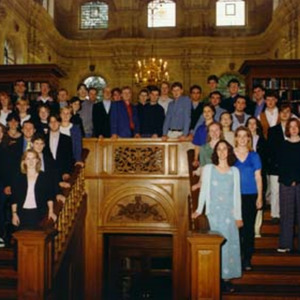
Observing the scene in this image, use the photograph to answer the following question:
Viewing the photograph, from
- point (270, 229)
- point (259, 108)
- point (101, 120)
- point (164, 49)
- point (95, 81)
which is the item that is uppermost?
point (164, 49)

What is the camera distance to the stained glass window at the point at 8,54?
632 inches

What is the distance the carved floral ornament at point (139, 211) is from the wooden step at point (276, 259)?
279 cm

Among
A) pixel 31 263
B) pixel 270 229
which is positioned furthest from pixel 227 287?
pixel 31 263

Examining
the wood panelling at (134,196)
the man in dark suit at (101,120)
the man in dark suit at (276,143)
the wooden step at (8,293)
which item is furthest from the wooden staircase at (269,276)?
the man in dark suit at (101,120)

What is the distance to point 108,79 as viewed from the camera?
21.4 metres

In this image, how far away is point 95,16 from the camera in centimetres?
2188

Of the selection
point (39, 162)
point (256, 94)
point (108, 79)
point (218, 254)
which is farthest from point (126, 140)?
point (108, 79)

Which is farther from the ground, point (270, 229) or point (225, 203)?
point (225, 203)

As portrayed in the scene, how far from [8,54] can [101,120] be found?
863cm

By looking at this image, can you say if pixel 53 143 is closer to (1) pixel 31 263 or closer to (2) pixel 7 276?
(2) pixel 7 276

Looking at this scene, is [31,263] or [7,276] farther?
[7,276]

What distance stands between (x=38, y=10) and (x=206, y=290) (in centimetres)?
1458

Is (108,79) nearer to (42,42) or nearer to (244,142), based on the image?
(42,42)

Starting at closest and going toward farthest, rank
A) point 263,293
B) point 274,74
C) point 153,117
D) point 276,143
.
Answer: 1. point 263,293
2. point 276,143
3. point 153,117
4. point 274,74
